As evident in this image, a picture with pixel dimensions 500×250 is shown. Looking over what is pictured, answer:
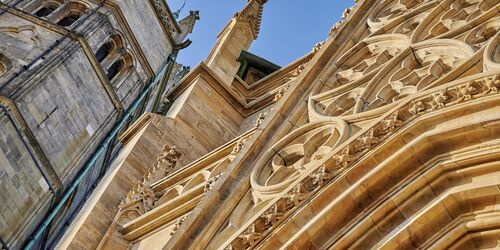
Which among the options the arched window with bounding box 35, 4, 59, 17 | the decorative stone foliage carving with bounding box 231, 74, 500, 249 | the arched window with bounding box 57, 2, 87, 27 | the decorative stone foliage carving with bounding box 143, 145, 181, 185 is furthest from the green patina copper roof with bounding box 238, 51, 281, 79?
the arched window with bounding box 57, 2, 87, 27

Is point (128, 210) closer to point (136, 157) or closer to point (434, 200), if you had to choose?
point (136, 157)

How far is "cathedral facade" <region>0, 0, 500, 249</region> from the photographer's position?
17.2 ft

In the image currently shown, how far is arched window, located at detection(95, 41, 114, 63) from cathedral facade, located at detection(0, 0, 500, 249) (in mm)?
21422

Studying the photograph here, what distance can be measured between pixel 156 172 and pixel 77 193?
16.5 metres

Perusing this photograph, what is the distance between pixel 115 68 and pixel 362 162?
1061 inches

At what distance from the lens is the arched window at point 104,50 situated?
99.7 ft

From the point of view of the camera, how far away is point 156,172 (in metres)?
8.95

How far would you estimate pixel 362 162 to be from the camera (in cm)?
560

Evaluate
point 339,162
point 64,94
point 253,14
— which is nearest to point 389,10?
point 339,162

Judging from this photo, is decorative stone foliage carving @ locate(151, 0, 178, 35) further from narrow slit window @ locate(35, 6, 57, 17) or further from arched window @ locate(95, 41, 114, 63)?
narrow slit window @ locate(35, 6, 57, 17)

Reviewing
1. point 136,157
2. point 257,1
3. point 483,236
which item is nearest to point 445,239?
point 483,236

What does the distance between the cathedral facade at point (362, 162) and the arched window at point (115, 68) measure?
2202 centimetres

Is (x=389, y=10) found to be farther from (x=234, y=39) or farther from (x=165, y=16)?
(x=165, y=16)

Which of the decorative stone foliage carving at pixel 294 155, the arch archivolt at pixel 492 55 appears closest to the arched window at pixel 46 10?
the decorative stone foliage carving at pixel 294 155
